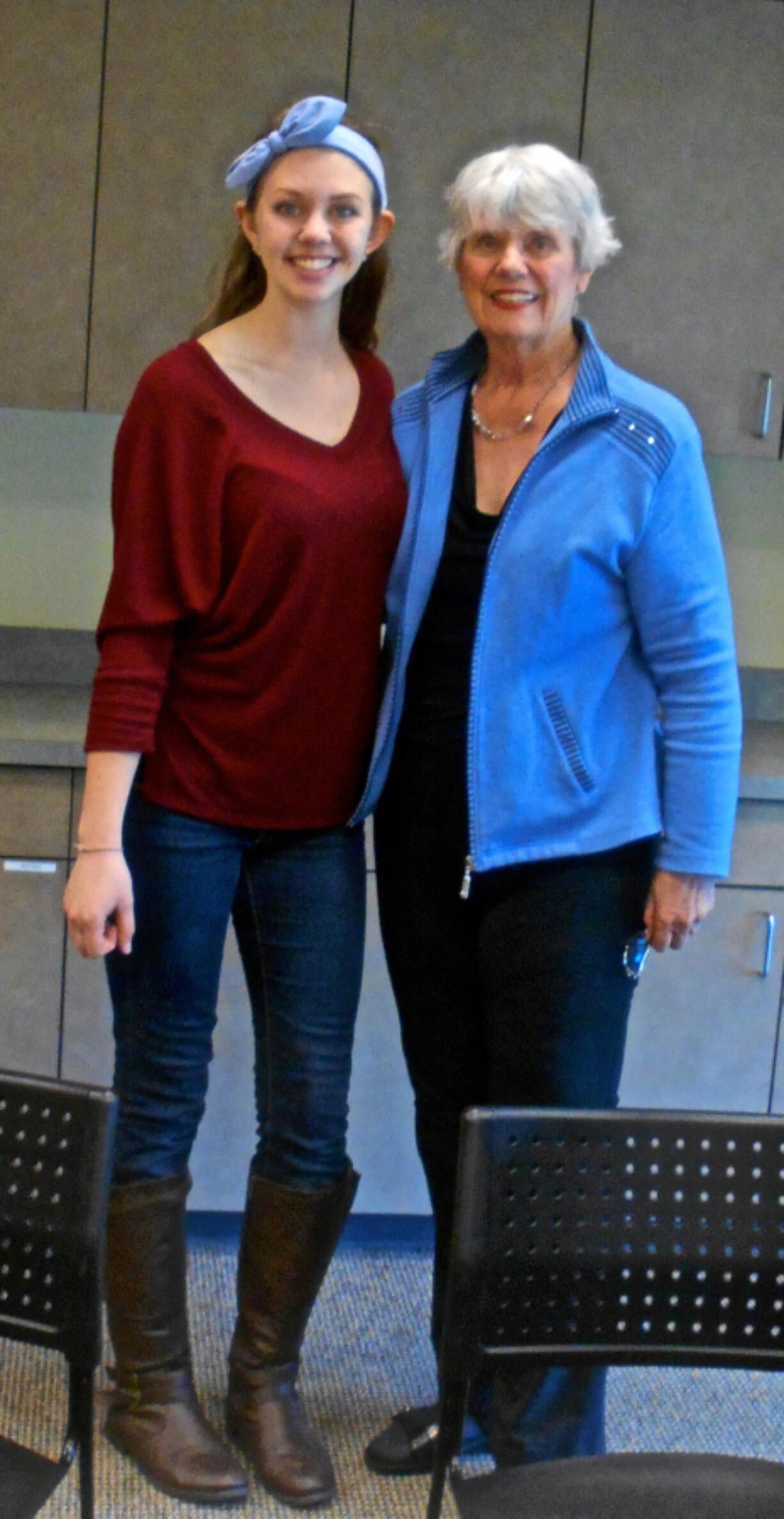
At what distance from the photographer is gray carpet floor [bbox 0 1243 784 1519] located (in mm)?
1857

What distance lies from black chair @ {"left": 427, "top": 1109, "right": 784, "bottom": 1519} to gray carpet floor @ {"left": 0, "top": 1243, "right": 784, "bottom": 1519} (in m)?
0.71

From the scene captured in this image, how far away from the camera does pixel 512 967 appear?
5.29 ft

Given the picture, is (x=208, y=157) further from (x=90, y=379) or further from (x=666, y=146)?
(x=666, y=146)

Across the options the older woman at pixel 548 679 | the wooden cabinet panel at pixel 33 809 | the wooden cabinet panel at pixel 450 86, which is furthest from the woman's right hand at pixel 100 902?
the wooden cabinet panel at pixel 450 86

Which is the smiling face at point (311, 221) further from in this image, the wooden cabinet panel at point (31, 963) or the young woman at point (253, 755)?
the wooden cabinet panel at point (31, 963)

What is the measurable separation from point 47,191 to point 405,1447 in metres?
2.12

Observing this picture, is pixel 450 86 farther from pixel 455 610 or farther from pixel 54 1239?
pixel 54 1239

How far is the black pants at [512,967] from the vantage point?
62.7 inches

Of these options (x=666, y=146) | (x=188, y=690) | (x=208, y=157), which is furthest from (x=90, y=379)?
(x=188, y=690)

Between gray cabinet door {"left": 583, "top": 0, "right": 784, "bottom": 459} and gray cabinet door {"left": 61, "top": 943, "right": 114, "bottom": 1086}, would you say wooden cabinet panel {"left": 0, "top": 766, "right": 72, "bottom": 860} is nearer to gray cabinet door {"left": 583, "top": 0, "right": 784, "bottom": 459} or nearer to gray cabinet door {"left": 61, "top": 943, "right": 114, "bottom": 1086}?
gray cabinet door {"left": 61, "top": 943, "right": 114, "bottom": 1086}

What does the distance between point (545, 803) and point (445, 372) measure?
1.61 ft

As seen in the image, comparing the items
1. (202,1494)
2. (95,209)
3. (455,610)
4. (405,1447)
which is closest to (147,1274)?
(202,1494)

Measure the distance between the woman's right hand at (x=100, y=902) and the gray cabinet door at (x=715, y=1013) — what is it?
114 cm

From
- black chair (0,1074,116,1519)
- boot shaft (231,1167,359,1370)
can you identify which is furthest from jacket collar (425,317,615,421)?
boot shaft (231,1167,359,1370)
